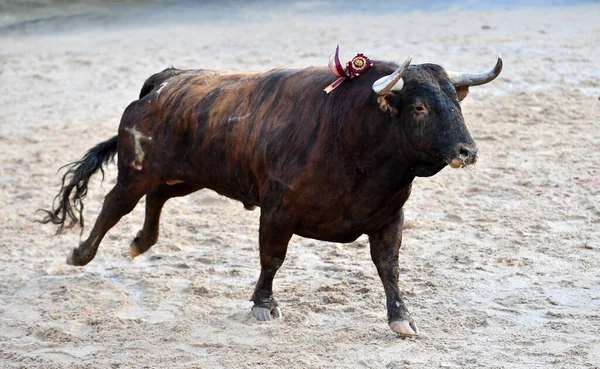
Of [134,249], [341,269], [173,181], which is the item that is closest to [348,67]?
[173,181]

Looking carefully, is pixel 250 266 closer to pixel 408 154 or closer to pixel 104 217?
pixel 104 217

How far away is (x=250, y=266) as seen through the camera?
700 centimetres

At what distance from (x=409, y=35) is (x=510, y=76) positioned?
10.4ft

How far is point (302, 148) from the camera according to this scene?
560cm

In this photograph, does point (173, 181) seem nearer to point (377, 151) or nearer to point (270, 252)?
point (270, 252)

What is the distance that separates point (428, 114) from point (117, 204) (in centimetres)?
247

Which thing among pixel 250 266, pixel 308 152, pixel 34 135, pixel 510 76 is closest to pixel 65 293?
pixel 250 266

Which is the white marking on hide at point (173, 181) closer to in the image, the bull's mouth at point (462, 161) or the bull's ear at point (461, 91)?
the bull's ear at point (461, 91)

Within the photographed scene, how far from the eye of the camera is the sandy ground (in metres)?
5.57

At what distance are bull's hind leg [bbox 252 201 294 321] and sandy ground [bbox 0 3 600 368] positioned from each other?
92 millimetres

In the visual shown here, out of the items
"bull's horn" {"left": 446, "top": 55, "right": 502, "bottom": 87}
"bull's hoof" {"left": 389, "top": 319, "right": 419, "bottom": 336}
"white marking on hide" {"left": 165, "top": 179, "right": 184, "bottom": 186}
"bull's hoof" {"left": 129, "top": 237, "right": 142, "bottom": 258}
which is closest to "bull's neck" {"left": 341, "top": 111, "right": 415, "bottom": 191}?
"bull's horn" {"left": 446, "top": 55, "right": 502, "bottom": 87}

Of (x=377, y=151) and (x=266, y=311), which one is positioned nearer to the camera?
(x=377, y=151)

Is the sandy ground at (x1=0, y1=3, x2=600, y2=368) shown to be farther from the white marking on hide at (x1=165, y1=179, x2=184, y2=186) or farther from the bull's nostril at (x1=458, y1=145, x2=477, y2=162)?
the bull's nostril at (x1=458, y1=145, x2=477, y2=162)

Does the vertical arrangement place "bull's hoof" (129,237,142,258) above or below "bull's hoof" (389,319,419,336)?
below
